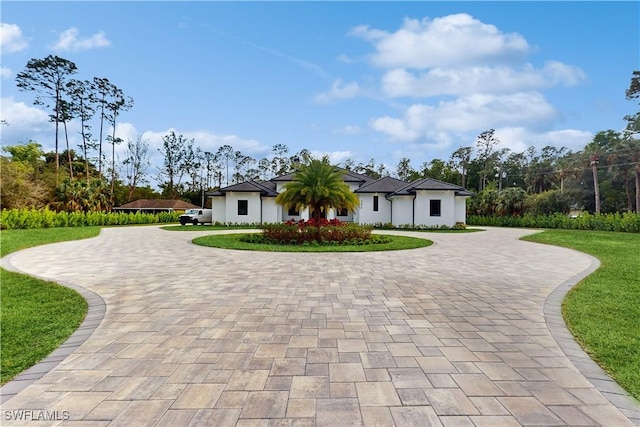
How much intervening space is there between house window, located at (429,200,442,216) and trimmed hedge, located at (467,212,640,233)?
7.53 metres

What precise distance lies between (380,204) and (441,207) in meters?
4.67

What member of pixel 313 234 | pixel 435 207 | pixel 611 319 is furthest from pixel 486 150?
pixel 611 319

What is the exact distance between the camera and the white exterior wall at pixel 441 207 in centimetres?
2405

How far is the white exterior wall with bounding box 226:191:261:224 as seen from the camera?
25.9 metres

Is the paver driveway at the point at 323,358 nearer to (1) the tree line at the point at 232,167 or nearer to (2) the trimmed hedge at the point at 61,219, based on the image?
(1) the tree line at the point at 232,167

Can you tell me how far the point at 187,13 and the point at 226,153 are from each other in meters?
43.4

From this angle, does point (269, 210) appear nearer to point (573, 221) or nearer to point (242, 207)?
point (242, 207)

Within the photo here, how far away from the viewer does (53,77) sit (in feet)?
104

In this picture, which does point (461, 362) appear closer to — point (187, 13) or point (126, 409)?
point (126, 409)

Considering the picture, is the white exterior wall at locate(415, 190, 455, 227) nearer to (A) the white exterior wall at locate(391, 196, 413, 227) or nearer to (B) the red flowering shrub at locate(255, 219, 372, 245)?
(A) the white exterior wall at locate(391, 196, 413, 227)

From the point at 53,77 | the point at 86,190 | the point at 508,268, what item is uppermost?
the point at 53,77

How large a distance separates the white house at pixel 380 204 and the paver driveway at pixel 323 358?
18.1 metres

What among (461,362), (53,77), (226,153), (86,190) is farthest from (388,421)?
(226,153)

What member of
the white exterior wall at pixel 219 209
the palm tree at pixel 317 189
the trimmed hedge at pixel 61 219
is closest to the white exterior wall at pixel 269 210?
the white exterior wall at pixel 219 209
